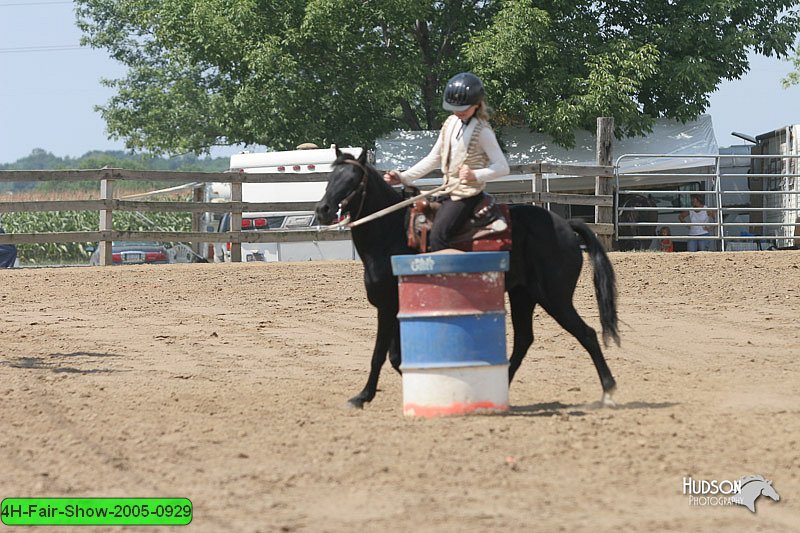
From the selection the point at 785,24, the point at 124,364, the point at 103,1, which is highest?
the point at 103,1

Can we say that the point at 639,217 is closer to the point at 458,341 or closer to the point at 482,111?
the point at 482,111

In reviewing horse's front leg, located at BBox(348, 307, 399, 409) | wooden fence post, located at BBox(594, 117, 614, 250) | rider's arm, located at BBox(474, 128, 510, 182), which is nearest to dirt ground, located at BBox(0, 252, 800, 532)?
horse's front leg, located at BBox(348, 307, 399, 409)

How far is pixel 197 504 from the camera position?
4.73 meters

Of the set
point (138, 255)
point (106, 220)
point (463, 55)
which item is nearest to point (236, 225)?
point (106, 220)

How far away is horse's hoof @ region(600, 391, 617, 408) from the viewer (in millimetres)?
7295

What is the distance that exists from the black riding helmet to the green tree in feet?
54.1

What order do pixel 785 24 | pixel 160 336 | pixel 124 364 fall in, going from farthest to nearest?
pixel 785 24 < pixel 160 336 < pixel 124 364

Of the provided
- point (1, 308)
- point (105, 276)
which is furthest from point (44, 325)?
point (105, 276)

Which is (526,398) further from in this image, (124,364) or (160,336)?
(160,336)

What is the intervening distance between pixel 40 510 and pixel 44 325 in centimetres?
841

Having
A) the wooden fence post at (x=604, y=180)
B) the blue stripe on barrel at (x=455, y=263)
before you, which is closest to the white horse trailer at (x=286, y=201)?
the wooden fence post at (x=604, y=180)

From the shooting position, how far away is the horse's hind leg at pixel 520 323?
7805mm

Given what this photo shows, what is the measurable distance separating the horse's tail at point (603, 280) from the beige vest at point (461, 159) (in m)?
0.93

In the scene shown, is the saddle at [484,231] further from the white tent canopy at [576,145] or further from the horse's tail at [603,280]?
the white tent canopy at [576,145]
